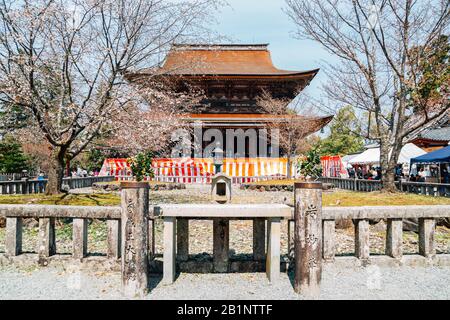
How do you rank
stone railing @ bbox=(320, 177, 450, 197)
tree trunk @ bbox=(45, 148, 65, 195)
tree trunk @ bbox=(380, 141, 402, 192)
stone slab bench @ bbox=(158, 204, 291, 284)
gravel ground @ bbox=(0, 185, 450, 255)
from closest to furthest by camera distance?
stone slab bench @ bbox=(158, 204, 291, 284) < gravel ground @ bbox=(0, 185, 450, 255) < tree trunk @ bbox=(45, 148, 65, 195) < tree trunk @ bbox=(380, 141, 402, 192) < stone railing @ bbox=(320, 177, 450, 197)

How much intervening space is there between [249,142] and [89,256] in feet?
66.0

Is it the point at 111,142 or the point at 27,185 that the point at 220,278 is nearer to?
the point at 111,142

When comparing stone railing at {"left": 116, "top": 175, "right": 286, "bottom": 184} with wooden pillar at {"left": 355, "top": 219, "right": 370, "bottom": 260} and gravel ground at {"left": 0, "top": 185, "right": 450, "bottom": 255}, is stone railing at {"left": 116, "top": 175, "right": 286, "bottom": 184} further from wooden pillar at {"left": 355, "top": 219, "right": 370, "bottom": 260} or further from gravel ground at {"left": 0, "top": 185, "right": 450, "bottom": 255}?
wooden pillar at {"left": 355, "top": 219, "right": 370, "bottom": 260}

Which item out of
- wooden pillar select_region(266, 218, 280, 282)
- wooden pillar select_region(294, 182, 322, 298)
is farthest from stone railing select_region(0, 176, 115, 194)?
wooden pillar select_region(294, 182, 322, 298)

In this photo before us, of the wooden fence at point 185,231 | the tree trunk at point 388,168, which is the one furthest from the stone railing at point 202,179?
the wooden fence at point 185,231

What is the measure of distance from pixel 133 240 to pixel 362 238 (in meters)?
2.97

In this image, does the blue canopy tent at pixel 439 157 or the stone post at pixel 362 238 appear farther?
the blue canopy tent at pixel 439 157

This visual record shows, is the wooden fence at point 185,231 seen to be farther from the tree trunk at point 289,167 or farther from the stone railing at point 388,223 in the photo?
the tree trunk at point 289,167

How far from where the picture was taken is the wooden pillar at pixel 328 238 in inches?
165

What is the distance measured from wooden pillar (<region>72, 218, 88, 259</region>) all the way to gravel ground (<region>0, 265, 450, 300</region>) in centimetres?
24

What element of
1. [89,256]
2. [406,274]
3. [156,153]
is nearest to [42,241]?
[89,256]

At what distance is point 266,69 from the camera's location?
2562 cm

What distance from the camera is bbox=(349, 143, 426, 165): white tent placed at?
21.7 metres

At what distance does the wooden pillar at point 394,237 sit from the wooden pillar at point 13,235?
507cm
